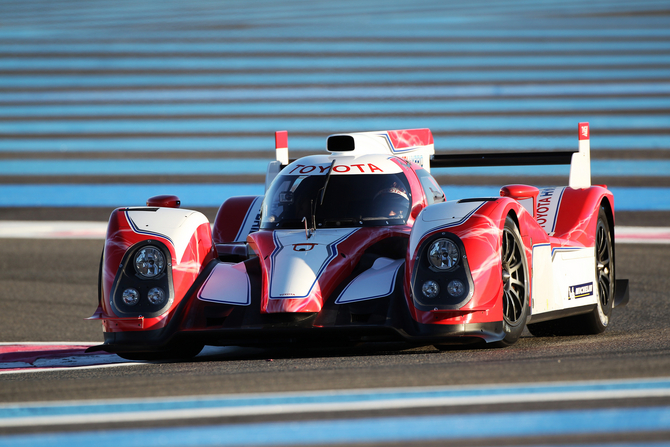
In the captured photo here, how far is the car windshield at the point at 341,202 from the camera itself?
5926 millimetres

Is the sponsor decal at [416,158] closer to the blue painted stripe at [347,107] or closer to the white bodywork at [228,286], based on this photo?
the white bodywork at [228,286]

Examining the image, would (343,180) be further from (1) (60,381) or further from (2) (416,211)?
(1) (60,381)

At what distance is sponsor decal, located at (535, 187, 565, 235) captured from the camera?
680cm

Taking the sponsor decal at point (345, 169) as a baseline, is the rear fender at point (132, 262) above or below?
below

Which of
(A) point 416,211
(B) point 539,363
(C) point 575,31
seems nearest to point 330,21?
(C) point 575,31

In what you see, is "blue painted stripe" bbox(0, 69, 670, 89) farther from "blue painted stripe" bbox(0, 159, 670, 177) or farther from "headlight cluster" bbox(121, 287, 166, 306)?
"headlight cluster" bbox(121, 287, 166, 306)

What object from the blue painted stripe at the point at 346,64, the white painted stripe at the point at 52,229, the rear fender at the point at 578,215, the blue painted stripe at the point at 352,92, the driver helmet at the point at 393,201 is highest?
the blue painted stripe at the point at 346,64

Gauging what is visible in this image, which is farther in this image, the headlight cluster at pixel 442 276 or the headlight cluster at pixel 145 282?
the headlight cluster at pixel 145 282

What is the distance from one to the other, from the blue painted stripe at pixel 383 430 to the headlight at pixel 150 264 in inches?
89.9

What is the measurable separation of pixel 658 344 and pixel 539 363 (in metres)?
1.24

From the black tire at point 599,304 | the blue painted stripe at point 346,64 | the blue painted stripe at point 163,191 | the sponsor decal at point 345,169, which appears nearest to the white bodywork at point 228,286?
the sponsor decal at point 345,169

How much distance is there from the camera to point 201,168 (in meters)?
18.6

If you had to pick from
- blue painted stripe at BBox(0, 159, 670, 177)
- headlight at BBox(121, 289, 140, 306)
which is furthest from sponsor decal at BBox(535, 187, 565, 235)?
blue painted stripe at BBox(0, 159, 670, 177)

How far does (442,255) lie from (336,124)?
50.6 ft
